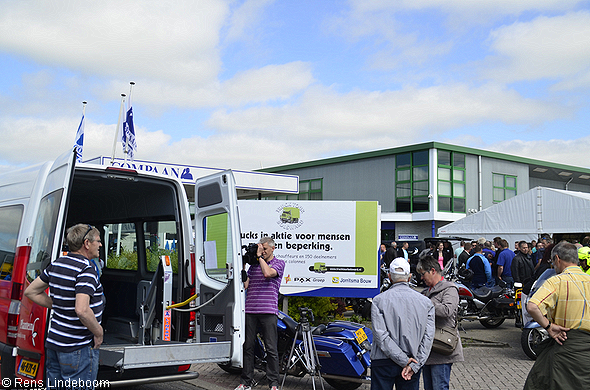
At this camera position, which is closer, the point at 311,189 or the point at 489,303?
the point at 489,303

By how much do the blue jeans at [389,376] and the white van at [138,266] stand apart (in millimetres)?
1415

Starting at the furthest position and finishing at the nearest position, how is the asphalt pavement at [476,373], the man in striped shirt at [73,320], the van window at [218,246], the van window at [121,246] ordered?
1. the van window at [121,246]
2. the asphalt pavement at [476,373]
3. the van window at [218,246]
4. the man in striped shirt at [73,320]

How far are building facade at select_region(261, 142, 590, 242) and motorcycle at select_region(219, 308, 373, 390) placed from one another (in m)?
24.7

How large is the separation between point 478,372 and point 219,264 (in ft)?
14.0

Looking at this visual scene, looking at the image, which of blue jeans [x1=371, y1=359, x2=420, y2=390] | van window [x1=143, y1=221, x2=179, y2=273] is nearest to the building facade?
van window [x1=143, y1=221, x2=179, y2=273]

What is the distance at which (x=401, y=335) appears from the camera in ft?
14.0

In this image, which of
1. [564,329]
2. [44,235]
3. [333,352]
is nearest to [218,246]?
[44,235]

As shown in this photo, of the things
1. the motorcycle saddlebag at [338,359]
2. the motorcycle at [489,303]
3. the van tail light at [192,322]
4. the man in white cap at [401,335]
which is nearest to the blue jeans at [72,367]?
the van tail light at [192,322]

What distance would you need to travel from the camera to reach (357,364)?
614cm

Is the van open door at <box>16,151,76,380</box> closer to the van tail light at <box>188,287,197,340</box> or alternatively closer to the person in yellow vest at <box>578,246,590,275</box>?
the van tail light at <box>188,287,197,340</box>

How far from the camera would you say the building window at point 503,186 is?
36.1m

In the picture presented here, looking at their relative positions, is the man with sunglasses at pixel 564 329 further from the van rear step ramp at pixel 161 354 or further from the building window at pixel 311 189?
the building window at pixel 311 189

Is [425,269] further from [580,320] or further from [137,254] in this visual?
[137,254]

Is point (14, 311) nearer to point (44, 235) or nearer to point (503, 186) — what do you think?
point (44, 235)
